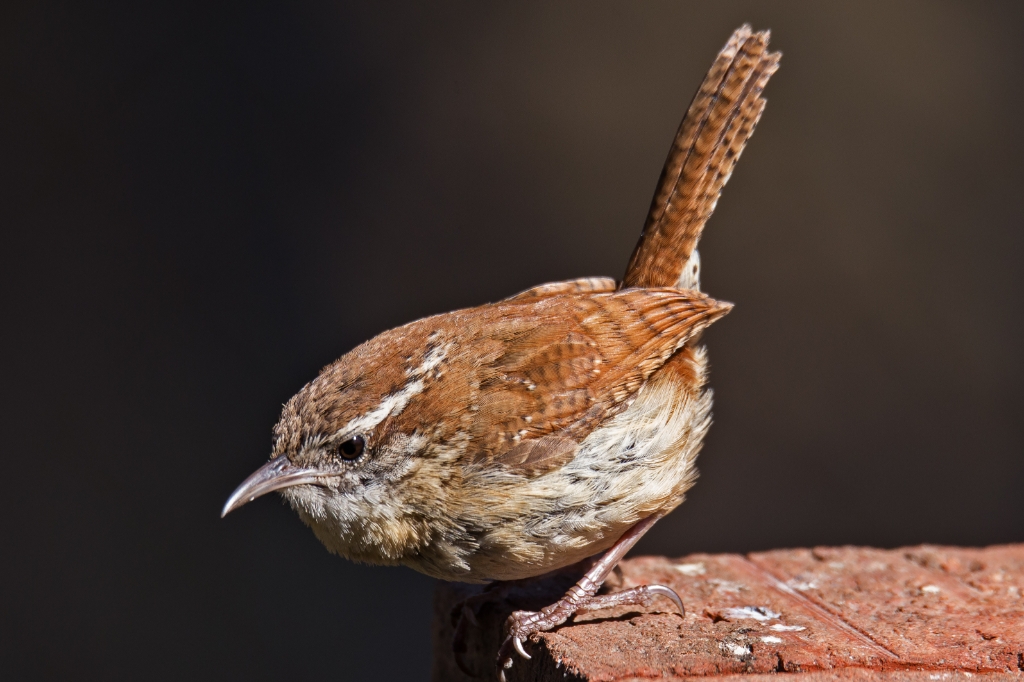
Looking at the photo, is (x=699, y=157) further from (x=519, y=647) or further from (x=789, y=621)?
(x=519, y=647)

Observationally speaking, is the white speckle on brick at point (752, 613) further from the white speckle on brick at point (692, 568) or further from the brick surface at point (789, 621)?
the white speckle on brick at point (692, 568)

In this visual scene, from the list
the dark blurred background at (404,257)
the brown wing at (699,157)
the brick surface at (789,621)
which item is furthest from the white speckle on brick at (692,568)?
the dark blurred background at (404,257)

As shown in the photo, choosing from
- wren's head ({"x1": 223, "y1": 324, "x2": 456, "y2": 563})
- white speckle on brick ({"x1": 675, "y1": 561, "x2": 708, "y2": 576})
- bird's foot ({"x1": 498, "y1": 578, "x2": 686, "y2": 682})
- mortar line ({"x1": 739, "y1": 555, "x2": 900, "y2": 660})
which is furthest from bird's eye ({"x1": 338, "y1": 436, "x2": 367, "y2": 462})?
mortar line ({"x1": 739, "y1": 555, "x2": 900, "y2": 660})

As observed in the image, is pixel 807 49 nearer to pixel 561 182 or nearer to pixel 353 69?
pixel 561 182

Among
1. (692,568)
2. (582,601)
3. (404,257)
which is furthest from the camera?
(404,257)

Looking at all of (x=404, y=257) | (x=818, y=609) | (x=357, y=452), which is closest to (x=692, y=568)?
(x=818, y=609)
